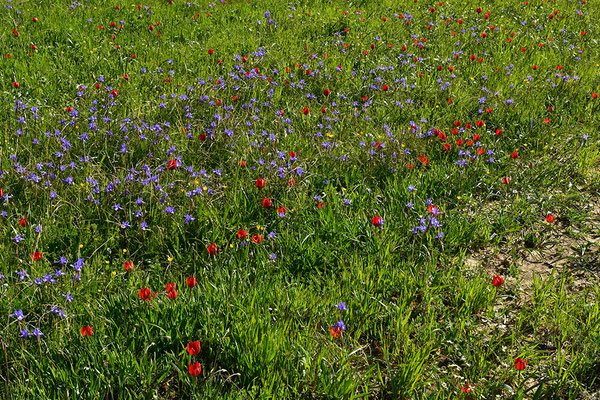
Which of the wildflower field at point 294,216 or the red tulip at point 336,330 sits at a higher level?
the wildflower field at point 294,216

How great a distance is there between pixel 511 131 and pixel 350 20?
10.2 feet

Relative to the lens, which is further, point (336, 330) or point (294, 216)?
point (294, 216)

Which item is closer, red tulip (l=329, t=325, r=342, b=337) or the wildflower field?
red tulip (l=329, t=325, r=342, b=337)

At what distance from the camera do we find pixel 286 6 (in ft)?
24.8

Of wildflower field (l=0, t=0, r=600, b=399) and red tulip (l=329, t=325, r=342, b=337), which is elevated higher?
wildflower field (l=0, t=0, r=600, b=399)

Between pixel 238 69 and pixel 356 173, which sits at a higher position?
pixel 238 69

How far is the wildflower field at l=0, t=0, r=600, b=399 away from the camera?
8.24ft

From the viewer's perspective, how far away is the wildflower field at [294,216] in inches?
98.9

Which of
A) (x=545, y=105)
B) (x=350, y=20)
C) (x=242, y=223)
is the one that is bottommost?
(x=242, y=223)

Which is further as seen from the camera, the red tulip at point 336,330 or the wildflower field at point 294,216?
the wildflower field at point 294,216

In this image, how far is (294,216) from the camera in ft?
11.7

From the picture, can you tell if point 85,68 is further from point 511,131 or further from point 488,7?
point 488,7

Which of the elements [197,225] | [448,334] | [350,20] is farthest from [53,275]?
[350,20]

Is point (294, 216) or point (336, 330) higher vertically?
point (294, 216)
